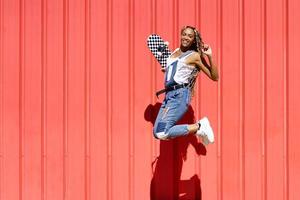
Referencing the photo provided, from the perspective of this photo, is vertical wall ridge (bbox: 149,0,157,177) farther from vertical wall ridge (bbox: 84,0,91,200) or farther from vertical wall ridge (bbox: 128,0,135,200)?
vertical wall ridge (bbox: 84,0,91,200)

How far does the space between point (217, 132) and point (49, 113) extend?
4.51ft

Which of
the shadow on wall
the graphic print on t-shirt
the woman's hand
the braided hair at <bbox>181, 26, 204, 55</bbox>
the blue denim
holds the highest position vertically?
the braided hair at <bbox>181, 26, 204, 55</bbox>

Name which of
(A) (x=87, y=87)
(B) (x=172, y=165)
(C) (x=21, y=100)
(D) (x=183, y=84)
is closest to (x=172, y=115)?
(D) (x=183, y=84)

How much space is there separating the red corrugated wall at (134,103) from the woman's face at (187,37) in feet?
1.34

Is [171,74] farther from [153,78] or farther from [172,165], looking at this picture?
[172,165]

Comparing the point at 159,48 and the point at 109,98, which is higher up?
the point at 159,48

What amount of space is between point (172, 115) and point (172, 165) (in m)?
0.65

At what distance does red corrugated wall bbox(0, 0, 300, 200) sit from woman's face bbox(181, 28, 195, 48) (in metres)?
0.41

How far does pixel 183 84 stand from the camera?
16.6 ft

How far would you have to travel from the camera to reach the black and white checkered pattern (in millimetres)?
5281
